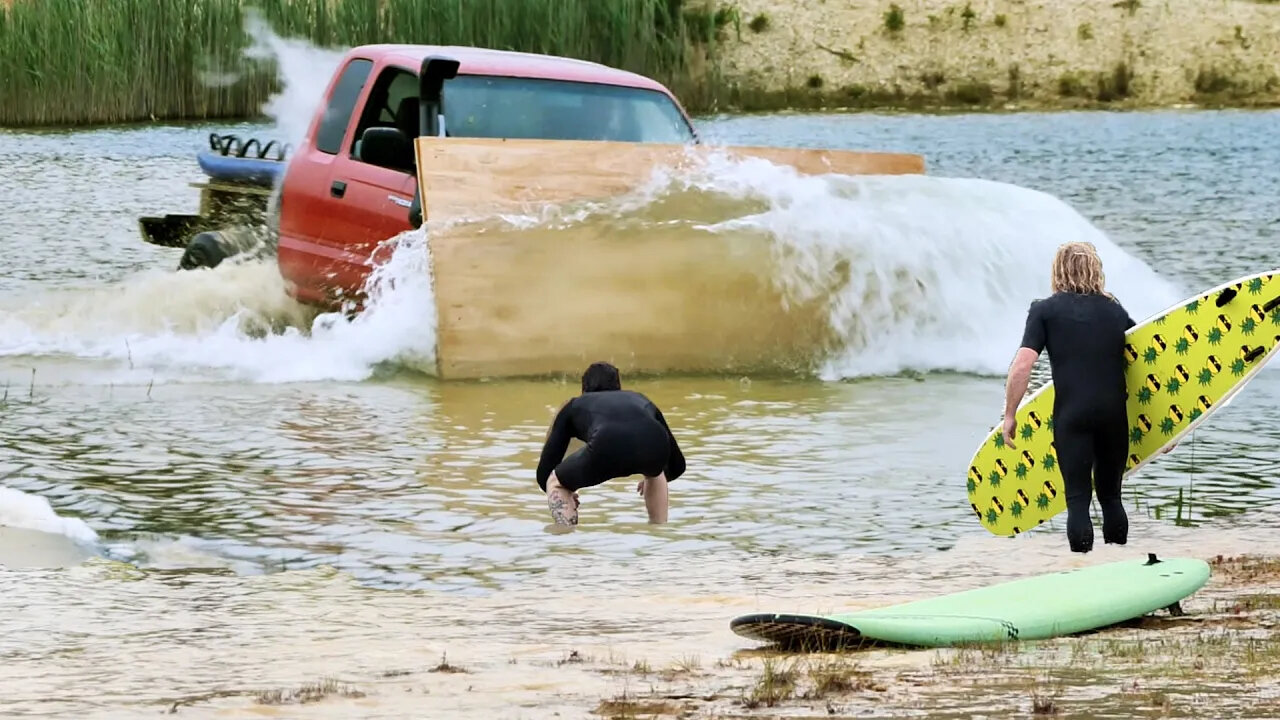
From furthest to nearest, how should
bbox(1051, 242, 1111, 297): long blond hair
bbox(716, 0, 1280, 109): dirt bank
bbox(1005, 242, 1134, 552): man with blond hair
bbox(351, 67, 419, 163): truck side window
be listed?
bbox(716, 0, 1280, 109): dirt bank, bbox(351, 67, 419, 163): truck side window, bbox(1051, 242, 1111, 297): long blond hair, bbox(1005, 242, 1134, 552): man with blond hair

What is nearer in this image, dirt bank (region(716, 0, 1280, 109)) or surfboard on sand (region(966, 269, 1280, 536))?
surfboard on sand (region(966, 269, 1280, 536))

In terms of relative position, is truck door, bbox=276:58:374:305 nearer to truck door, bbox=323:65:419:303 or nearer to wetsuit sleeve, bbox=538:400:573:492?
truck door, bbox=323:65:419:303

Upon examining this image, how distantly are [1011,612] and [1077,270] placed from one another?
6.28 ft

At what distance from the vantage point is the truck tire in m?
14.9

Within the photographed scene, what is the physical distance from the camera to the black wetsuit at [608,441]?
26.0 ft

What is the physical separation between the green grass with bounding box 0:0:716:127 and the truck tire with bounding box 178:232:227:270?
687 inches

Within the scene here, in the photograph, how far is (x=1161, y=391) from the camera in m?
7.80

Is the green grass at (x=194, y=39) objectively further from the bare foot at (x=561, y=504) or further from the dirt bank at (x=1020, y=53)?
the bare foot at (x=561, y=504)

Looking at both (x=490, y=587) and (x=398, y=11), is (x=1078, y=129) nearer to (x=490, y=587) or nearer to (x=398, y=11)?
(x=398, y=11)

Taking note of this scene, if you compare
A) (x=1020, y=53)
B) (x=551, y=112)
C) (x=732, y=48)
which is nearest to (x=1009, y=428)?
(x=551, y=112)

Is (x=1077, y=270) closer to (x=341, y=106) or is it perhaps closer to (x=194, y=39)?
(x=341, y=106)

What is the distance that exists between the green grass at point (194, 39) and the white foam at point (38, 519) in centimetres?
2425

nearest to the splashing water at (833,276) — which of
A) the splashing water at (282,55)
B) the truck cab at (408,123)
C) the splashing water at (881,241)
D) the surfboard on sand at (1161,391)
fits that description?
the splashing water at (881,241)

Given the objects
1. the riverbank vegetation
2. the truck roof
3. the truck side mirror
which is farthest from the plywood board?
the riverbank vegetation
